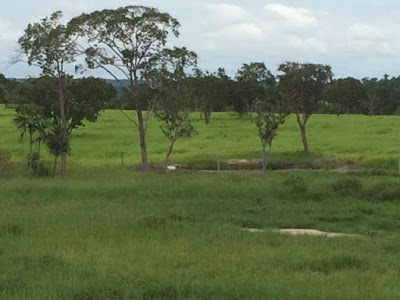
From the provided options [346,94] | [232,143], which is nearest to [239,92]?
[232,143]

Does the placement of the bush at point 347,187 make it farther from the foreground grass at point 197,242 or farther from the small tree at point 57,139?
the small tree at point 57,139

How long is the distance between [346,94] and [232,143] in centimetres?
4515

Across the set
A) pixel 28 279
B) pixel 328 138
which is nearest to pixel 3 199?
pixel 28 279

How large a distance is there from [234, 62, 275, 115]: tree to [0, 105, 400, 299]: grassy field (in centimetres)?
3975

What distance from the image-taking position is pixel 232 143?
52.9 metres

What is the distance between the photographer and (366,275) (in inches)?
413

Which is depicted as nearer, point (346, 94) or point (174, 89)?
point (174, 89)

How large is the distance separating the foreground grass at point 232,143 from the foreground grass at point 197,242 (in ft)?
58.2

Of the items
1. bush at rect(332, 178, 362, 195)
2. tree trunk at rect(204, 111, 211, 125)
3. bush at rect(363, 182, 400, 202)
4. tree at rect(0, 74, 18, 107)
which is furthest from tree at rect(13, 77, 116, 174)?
bush at rect(363, 182, 400, 202)

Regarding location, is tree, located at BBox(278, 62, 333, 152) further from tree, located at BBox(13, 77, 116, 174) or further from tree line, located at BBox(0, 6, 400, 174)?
tree, located at BBox(13, 77, 116, 174)

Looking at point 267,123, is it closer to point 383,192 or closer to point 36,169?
point 383,192

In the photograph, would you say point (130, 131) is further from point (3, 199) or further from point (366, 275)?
point (366, 275)

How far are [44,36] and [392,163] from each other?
73.9 ft

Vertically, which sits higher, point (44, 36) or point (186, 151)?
point (44, 36)
